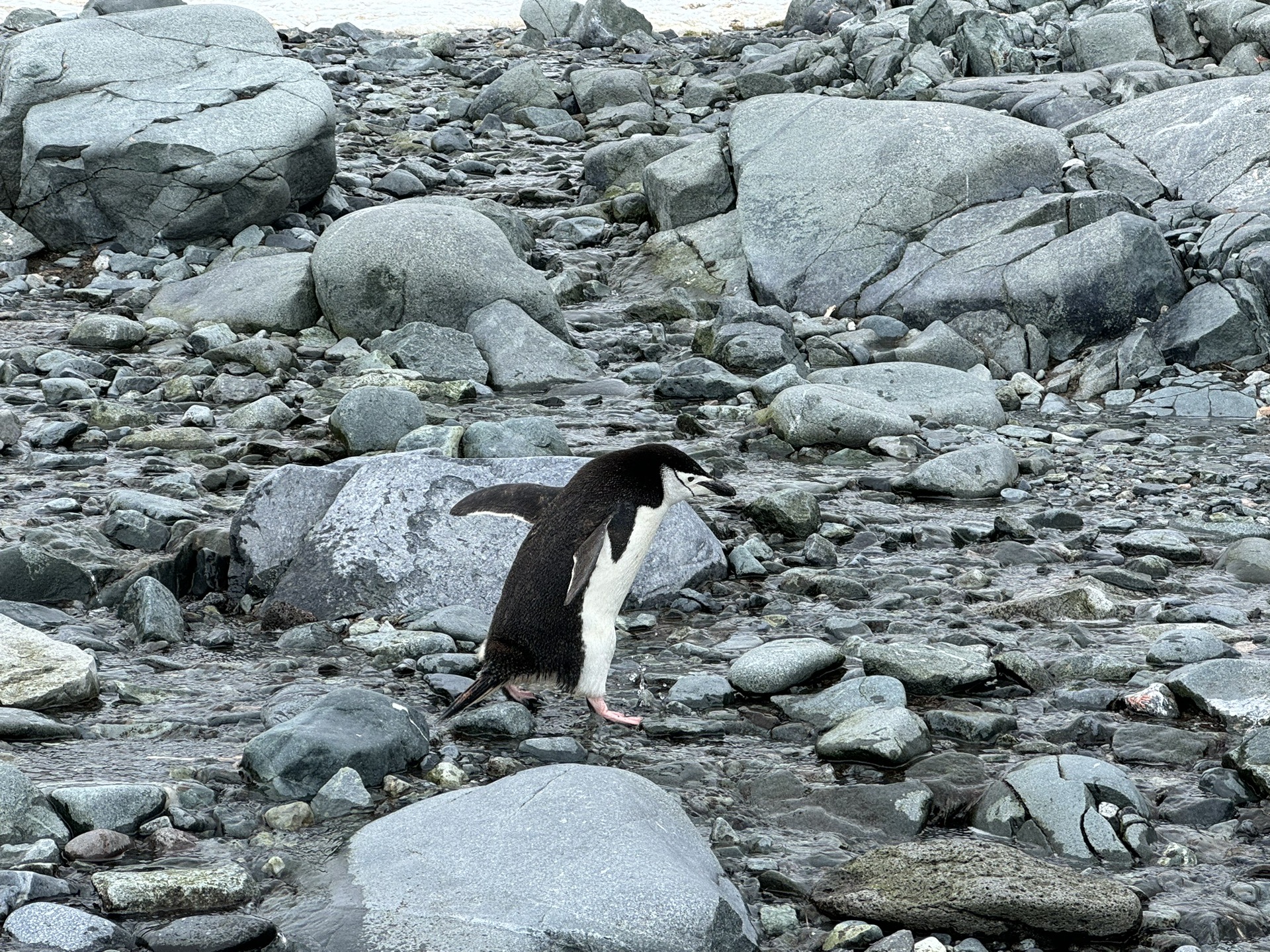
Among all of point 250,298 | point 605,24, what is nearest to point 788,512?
point 250,298

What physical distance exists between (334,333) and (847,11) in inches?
559

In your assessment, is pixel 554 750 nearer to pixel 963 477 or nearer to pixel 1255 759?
pixel 1255 759

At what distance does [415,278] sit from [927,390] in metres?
3.62

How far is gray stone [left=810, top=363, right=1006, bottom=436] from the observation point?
323 inches

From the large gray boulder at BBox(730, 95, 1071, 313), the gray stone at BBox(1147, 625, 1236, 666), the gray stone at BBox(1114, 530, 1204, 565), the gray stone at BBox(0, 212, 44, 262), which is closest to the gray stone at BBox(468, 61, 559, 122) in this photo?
the gray stone at BBox(0, 212, 44, 262)

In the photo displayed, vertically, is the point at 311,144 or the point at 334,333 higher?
the point at 311,144

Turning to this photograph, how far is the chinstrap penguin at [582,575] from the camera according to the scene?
14.7 ft

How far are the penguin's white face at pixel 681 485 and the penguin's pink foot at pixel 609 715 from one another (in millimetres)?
722

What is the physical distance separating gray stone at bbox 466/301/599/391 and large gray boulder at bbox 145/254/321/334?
131 cm

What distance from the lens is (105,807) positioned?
352 cm

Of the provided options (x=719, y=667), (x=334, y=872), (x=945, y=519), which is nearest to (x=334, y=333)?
(x=945, y=519)

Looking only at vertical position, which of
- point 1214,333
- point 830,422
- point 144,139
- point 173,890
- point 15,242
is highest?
point 173,890

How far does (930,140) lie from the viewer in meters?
10.5

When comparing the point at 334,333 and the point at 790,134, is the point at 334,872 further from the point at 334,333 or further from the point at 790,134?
the point at 790,134
